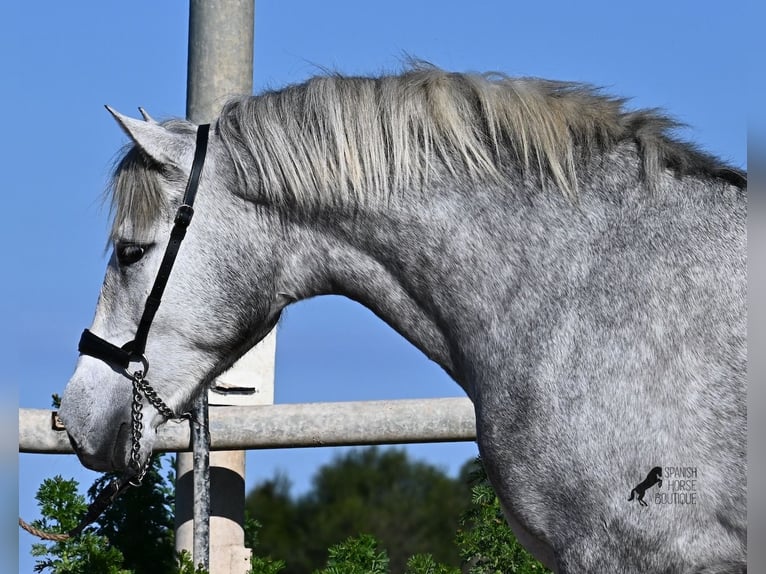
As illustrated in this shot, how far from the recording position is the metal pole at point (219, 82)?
4.70 m

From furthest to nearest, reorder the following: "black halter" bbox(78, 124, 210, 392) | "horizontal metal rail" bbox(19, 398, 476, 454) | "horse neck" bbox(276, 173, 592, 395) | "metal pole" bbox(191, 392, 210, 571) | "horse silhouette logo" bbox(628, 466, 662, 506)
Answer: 1. "horizontal metal rail" bbox(19, 398, 476, 454)
2. "metal pole" bbox(191, 392, 210, 571)
3. "black halter" bbox(78, 124, 210, 392)
4. "horse neck" bbox(276, 173, 592, 395)
5. "horse silhouette logo" bbox(628, 466, 662, 506)

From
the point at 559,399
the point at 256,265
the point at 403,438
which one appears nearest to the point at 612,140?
the point at 559,399

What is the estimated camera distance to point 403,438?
4.64 m

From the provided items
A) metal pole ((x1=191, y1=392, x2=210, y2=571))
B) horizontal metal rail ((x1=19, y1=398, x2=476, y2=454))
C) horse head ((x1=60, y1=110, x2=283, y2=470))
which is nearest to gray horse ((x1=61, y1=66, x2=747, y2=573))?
horse head ((x1=60, y1=110, x2=283, y2=470))

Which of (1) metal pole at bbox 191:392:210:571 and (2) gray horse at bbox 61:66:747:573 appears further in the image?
(1) metal pole at bbox 191:392:210:571

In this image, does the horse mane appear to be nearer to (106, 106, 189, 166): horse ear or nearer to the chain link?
(106, 106, 189, 166): horse ear

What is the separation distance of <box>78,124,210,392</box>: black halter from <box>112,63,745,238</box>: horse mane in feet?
0.37

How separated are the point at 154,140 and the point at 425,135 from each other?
2.92ft

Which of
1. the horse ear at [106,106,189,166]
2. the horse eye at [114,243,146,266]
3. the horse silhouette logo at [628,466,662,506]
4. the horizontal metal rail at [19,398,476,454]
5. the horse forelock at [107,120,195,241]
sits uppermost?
the horse ear at [106,106,189,166]

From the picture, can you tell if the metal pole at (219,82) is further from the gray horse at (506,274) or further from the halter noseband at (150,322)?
the halter noseband at (150,322)

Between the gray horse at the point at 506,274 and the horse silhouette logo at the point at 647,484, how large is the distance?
0.06 feet

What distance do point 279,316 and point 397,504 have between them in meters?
16.5

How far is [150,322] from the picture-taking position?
10.6 feet

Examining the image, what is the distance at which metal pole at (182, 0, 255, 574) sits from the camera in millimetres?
4703
